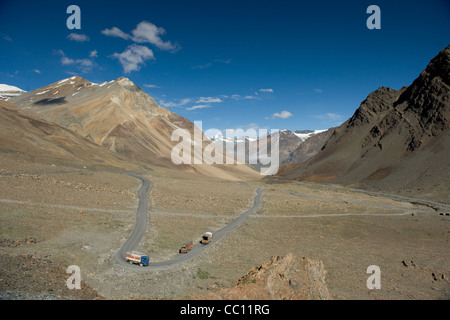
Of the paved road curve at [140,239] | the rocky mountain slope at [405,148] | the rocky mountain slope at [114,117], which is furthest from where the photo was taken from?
the rocky mountain slope at [114,117]

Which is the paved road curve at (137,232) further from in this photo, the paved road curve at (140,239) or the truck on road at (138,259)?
the truck on road at (138,259)

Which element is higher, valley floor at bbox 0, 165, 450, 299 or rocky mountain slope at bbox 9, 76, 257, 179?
rocky mountain slope at bbox 9, 76, 257, 179

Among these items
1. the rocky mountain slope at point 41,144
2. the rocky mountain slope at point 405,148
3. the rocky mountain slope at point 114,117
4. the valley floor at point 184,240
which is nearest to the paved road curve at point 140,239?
the valley floor at point 184,240

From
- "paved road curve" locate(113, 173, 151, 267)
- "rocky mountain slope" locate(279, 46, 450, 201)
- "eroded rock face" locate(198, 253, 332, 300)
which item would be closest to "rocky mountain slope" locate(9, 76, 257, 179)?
"rocky mountain slope" locate(279, 46, 450, 201)

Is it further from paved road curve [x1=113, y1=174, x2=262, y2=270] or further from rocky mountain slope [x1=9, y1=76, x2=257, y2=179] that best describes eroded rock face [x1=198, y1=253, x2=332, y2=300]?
rocky mountain slope [x1=9, y1=76, x2=257, y2=179]

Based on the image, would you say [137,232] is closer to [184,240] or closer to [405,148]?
[184,240]
